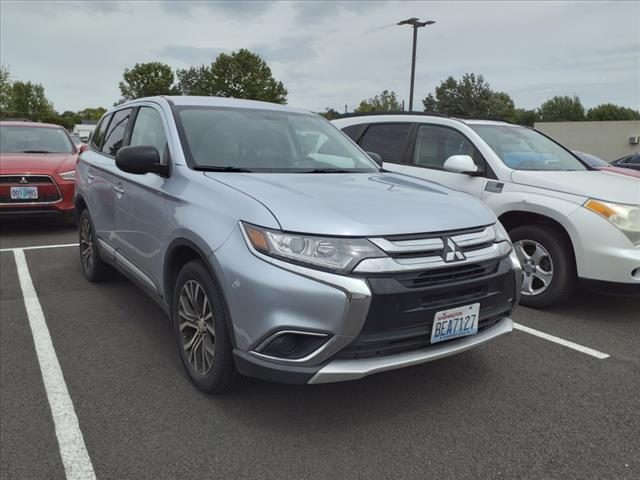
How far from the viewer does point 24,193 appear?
732 cm

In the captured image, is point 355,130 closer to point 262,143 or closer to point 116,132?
point 116,132

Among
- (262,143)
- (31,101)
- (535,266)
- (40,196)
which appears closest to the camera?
(262,143)

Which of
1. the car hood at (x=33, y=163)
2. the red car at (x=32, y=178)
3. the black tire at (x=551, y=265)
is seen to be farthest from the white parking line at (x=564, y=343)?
the car hood at (x=33, y=163)

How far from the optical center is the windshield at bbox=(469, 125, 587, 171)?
500cm

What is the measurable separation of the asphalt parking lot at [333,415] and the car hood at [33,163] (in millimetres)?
4156

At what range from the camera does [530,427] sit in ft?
8.79

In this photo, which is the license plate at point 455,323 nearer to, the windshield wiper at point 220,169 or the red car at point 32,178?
the windshield wiper at point 220,169

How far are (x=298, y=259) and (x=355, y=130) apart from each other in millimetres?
4300

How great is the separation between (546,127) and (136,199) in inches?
1958

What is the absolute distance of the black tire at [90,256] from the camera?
489 centimetres

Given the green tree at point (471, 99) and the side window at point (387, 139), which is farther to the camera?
the green tree at point (471, 99)

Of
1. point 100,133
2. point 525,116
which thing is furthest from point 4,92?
point 525,116

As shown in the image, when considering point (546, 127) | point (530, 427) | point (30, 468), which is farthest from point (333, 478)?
point (546, 127)

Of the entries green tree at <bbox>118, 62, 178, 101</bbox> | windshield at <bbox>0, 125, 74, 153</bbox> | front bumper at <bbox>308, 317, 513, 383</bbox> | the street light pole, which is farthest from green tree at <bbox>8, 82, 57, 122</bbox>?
front bumper at <bbox>308, 317, 513, 383</bbox>
